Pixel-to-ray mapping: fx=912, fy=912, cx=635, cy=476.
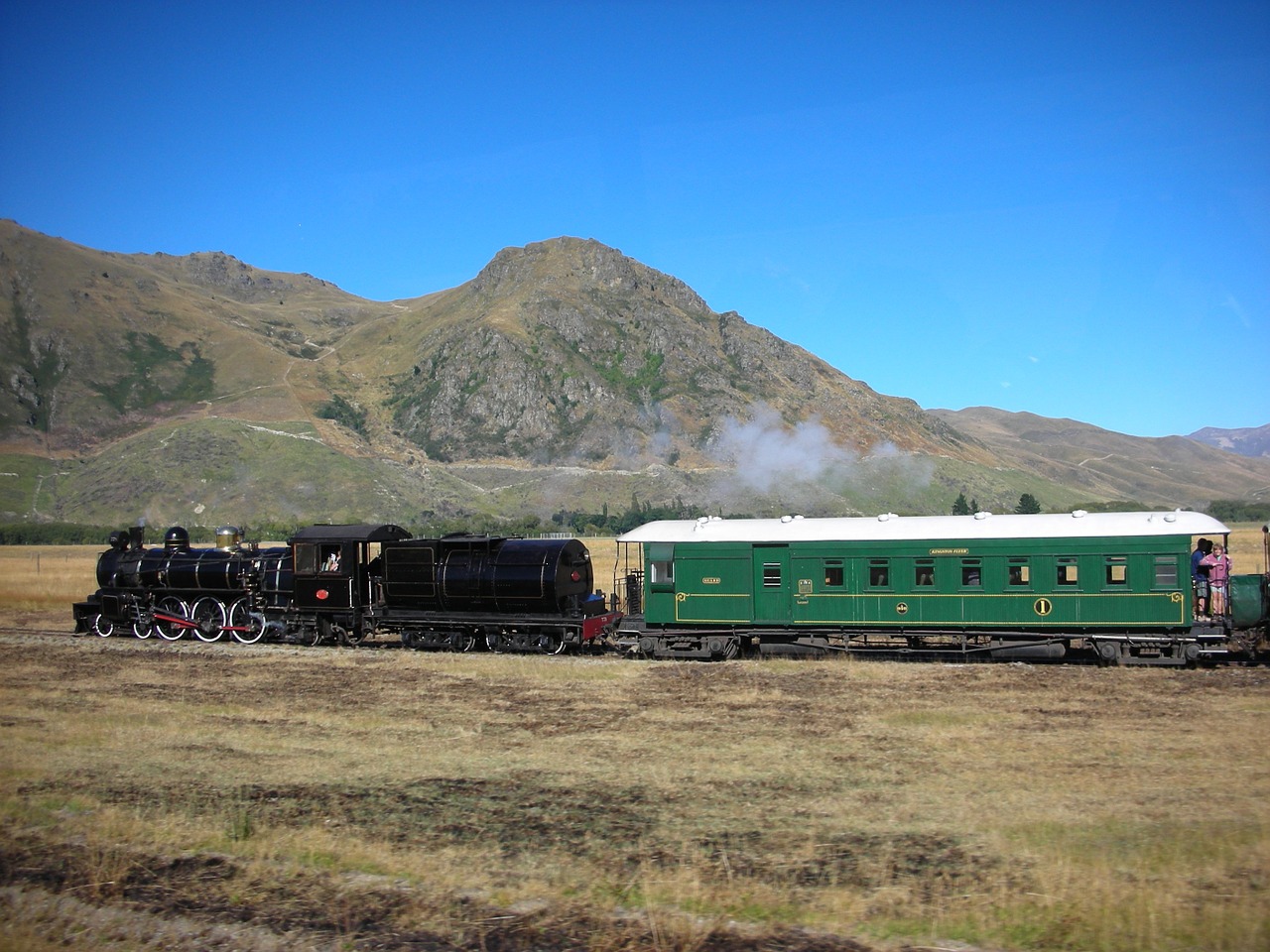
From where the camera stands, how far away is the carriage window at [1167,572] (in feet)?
74.6

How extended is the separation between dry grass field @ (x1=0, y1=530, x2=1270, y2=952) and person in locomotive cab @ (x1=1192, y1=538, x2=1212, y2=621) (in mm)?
2258

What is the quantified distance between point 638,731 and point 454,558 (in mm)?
12962

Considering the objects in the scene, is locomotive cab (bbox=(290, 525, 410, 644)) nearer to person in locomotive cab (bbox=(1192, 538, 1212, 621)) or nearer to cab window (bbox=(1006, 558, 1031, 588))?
cab window (bbox=(1006, 558, 1031, 588))

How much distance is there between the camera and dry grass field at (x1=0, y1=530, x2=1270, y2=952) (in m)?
8.82

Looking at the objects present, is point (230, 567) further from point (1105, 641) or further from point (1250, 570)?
point (1250, 570)

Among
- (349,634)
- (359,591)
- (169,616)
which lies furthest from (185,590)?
(359,591)

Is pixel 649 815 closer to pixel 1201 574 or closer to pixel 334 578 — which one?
pixel 1201 574

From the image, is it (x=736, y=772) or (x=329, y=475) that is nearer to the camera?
(x=736, y=772)

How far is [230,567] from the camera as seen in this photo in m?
31.7

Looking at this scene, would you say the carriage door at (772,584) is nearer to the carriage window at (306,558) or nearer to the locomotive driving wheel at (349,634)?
the locomotive driving wheel at (349,634)

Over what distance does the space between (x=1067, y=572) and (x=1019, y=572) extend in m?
1.13

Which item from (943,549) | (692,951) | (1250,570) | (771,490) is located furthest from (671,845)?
(771,490)

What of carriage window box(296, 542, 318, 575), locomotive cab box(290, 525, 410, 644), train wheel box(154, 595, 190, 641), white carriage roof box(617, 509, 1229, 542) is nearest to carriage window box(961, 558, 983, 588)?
white carriage roof box(617, 509, 1229, 542)

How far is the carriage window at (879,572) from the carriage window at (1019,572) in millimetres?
3114
